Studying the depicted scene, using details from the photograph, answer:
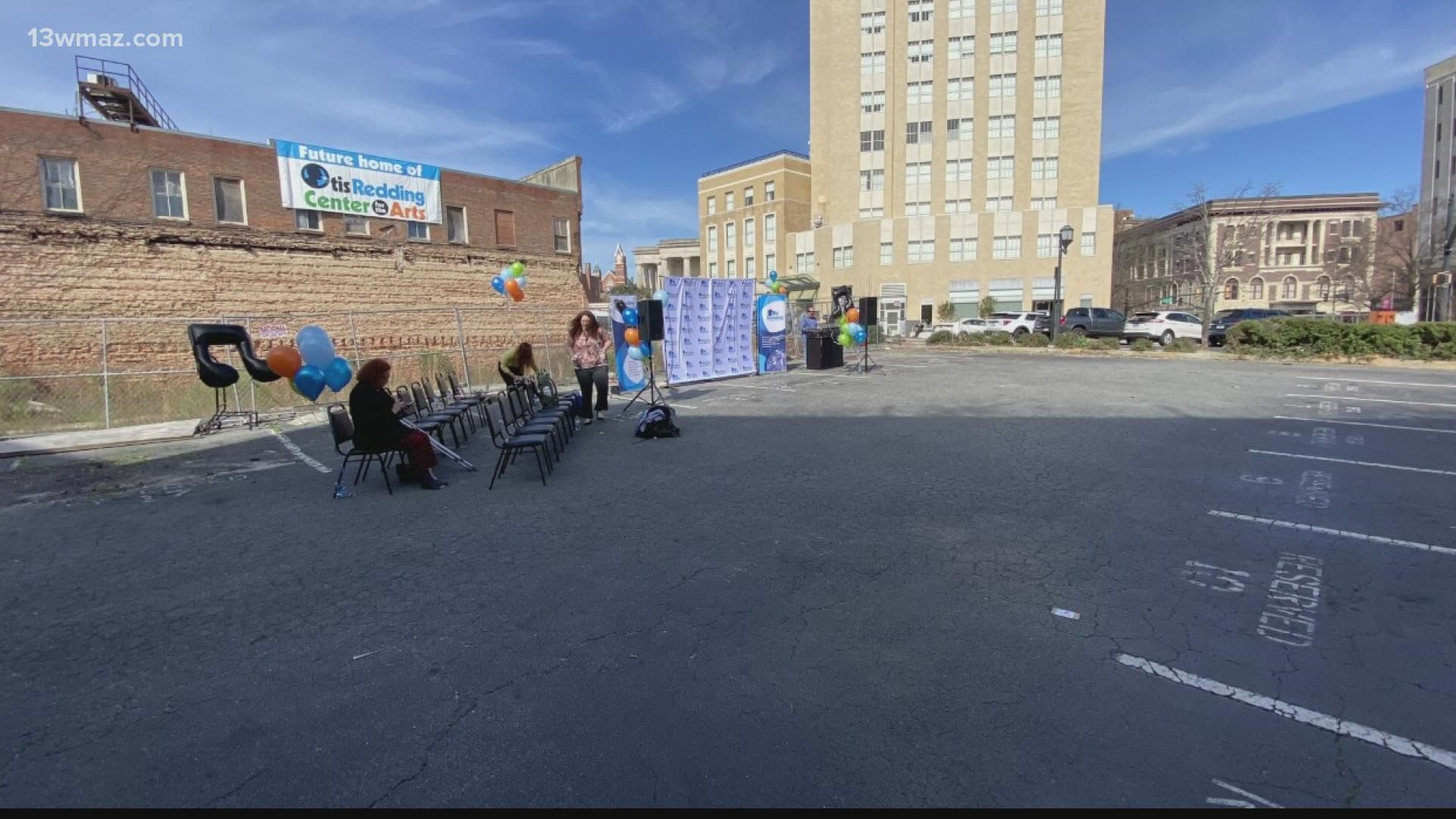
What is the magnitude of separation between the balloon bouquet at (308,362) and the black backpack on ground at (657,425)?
12.6 ft

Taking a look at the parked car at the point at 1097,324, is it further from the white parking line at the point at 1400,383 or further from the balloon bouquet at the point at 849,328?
Result: the balloon bouquet at the point at 849,328

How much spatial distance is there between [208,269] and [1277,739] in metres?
26.5

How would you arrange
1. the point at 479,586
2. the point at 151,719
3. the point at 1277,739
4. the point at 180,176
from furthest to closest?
the point at 180,176 < the point at 479,586 < the point at 151,719 < the point at 1277,739

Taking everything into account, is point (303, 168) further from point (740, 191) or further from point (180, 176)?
point (740, 191)

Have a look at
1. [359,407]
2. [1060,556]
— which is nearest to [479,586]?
[359,407]

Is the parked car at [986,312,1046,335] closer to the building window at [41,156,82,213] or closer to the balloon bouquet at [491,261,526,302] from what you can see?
the balloon bouquet at [491,261,526,302]

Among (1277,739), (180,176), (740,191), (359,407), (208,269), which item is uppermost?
(740,191)

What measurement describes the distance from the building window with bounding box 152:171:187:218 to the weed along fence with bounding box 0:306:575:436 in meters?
3.39

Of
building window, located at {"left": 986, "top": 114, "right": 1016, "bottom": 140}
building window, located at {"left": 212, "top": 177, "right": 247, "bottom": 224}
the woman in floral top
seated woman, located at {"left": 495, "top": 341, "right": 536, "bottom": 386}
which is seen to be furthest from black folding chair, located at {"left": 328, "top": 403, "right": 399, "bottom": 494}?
building window, located at {"left": 986, "top": 114, "right": 1016, "bottom": 140}

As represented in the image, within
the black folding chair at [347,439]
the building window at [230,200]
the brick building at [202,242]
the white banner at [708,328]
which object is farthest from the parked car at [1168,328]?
the building window at [230,200]

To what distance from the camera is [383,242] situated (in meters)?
24.0

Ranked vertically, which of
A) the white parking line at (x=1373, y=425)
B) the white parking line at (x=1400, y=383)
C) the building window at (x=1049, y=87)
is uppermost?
the building window at (x=1049, y=87)

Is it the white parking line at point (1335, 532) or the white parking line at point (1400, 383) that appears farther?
the white parking line at point (1400, 383)

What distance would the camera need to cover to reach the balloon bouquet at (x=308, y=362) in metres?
7.42
